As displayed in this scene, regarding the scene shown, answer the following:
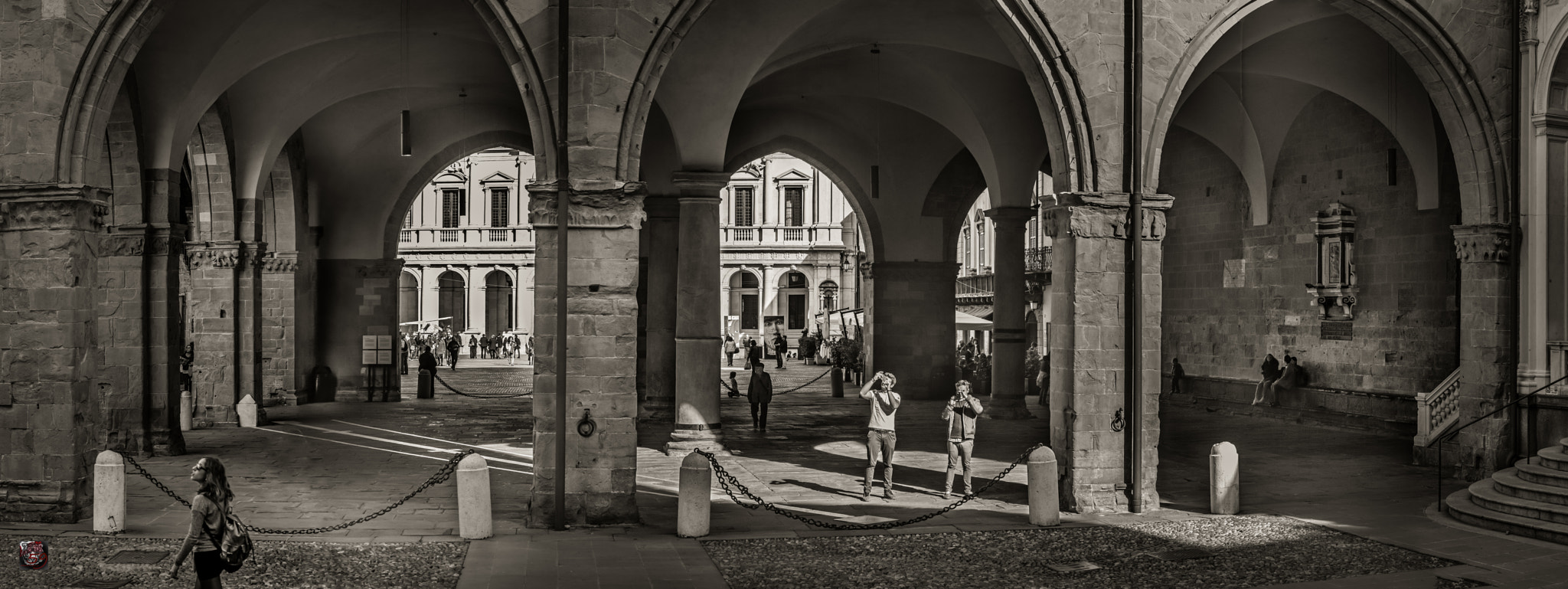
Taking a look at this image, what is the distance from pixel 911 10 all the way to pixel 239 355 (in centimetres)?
1213

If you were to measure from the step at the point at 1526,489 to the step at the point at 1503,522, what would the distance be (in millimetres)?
284

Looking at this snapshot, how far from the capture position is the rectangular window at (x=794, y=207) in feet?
167

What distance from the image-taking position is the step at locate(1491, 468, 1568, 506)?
33.8 ft

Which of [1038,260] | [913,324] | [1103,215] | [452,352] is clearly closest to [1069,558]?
[1103,215]

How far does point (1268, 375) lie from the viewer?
20.4 metres

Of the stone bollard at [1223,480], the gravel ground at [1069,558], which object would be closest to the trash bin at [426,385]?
the gravel ground at [1069,558]

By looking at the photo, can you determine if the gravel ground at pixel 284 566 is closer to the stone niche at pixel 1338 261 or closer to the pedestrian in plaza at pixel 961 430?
the pedestrian in plaza at pixel 961 430

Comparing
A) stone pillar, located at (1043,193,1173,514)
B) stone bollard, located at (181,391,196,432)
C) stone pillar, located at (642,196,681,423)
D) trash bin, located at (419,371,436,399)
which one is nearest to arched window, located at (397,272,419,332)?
trash bin, located at (419,371,436,399)

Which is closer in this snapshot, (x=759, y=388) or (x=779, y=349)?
(x=759, y=388)

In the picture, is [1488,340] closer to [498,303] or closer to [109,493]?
[109,493]

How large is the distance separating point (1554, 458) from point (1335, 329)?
27.8ft

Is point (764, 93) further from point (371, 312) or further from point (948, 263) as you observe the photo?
point (371, 312)

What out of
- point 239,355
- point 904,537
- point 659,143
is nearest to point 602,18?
point 904,537

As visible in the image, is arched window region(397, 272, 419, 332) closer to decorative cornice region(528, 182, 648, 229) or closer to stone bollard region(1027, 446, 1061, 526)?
decorative cornice region(528, 182, 648, 229)
